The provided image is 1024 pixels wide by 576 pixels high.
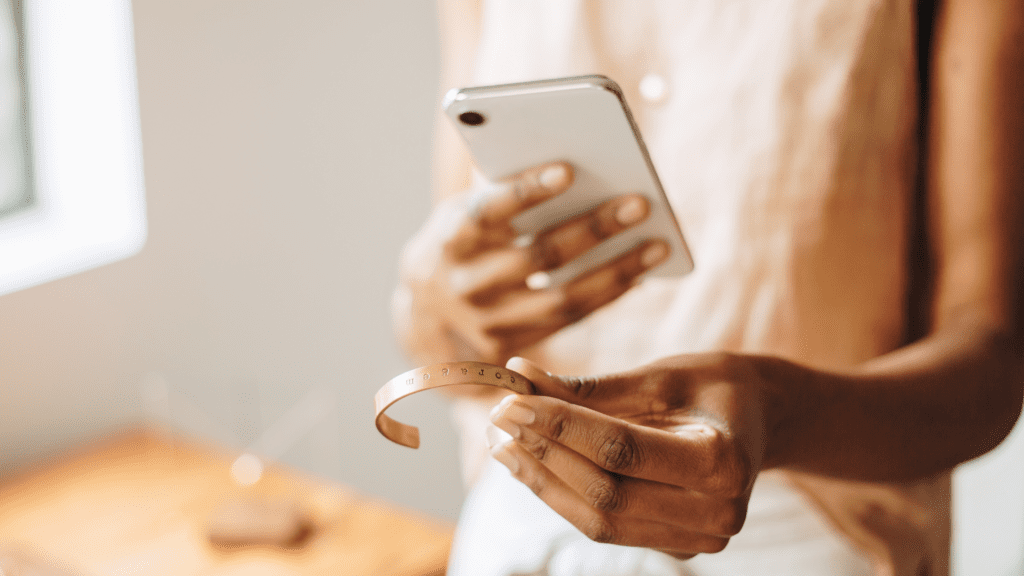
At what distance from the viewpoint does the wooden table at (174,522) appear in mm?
1128

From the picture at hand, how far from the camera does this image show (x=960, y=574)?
3.45ft

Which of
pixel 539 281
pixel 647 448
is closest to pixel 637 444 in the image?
pixel 647 448

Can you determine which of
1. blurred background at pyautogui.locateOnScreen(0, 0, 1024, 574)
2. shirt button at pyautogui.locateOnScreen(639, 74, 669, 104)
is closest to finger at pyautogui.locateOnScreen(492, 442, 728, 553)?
shirt button at pyautogui.locateOnScreen(639, 74, 669, 104)

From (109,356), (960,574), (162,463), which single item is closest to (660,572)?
(960,574)

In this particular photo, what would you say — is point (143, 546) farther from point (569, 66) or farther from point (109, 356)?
point (569, 66)

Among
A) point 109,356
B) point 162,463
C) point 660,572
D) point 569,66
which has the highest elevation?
point 569,66

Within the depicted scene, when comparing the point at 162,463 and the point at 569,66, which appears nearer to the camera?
the point at 569,66

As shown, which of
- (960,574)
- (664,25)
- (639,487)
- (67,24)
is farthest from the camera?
(67,24)

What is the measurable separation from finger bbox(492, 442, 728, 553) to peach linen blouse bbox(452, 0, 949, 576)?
153 mm

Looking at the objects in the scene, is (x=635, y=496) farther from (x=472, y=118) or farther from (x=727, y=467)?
(x=472, y=118)

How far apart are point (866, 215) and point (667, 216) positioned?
0.16 metres

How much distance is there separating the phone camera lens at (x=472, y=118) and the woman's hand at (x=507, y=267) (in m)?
0.06

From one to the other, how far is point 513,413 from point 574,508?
0.07 meters

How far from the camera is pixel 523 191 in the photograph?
22.2 inches
